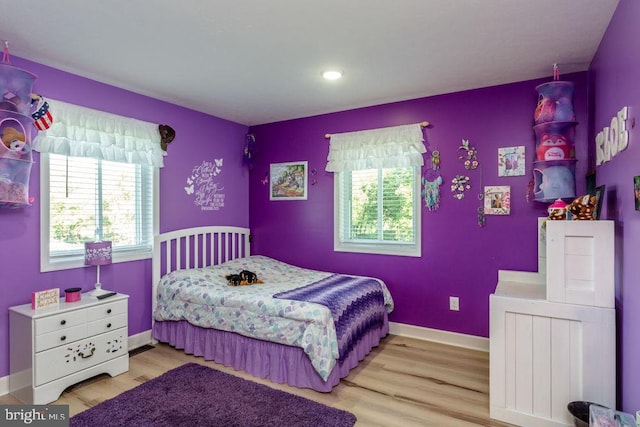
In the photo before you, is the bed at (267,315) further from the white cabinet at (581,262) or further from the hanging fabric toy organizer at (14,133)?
the white cabinet at (581,262)

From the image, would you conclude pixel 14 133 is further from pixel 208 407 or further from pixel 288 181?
pixel 288 181

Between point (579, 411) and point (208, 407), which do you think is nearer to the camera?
point (579, 411)

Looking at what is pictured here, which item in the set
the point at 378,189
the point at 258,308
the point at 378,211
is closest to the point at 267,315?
the point at 258,308

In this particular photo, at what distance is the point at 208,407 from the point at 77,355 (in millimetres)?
1062

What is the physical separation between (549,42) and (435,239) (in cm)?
182

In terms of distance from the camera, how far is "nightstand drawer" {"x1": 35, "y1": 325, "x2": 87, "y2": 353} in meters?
2.33

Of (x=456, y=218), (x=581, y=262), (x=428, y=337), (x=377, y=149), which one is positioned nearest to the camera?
(x=581, y=262)

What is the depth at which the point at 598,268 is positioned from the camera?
75.9 inches

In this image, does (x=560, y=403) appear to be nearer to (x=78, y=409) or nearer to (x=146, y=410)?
(x=146, y=410)

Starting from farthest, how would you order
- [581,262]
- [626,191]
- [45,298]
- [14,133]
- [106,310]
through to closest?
1. [106,310]
2. [45,298]
3. [14,133]
4. [581,262]
5. [626,191]

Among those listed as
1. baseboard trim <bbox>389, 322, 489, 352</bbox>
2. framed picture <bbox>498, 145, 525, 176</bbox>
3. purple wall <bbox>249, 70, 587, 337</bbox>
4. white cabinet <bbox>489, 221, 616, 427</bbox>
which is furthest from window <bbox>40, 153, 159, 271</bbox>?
framed picture <bbox>498, 145, 525, 176</bbox>

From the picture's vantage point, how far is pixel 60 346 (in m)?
2.43

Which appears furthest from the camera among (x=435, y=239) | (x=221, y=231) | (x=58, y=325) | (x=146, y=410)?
(x=221, y=231)

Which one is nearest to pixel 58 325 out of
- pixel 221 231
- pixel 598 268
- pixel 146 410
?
pixel 146 410
